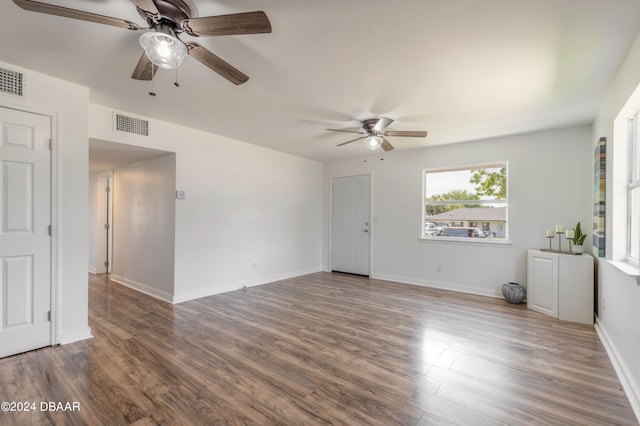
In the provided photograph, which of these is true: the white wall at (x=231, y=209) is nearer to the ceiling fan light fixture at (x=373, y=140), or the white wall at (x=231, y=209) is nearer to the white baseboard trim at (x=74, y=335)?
the white baseboard trim at (x=74, y=335)

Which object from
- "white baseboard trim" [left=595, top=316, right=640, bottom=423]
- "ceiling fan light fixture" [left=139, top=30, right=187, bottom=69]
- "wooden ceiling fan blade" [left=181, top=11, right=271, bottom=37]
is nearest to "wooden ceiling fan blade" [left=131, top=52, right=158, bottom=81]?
"ceiling fan light fixture" [left=139, top=30, right=187, bottom=69]

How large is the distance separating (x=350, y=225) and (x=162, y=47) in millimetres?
4842

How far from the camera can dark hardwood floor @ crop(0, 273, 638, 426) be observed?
5.90 ft

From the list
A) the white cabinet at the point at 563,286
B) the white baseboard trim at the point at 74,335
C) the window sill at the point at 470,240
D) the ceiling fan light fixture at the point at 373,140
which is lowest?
the white baseboard trim at the point at 74,335

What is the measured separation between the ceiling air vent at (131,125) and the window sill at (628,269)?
482 cm

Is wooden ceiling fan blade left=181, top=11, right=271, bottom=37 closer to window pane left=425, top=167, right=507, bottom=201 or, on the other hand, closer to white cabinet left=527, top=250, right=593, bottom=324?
white cabinet left=527, top=250, right=593, bottom=324

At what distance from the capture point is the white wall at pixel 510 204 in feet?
13.1

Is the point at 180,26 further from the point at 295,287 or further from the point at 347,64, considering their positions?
the point at 295,287

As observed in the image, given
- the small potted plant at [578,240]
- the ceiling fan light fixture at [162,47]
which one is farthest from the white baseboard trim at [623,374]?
the ceiling fan light fixture at [162,47]

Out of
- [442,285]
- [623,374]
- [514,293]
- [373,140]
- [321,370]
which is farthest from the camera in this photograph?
[442,285]

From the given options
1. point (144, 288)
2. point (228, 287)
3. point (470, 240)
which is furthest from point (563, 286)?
point (144, 288)

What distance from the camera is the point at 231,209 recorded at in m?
4.73

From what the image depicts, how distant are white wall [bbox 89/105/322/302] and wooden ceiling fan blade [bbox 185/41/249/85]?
7.06 ft

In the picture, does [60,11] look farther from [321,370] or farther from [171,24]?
[321,370]
